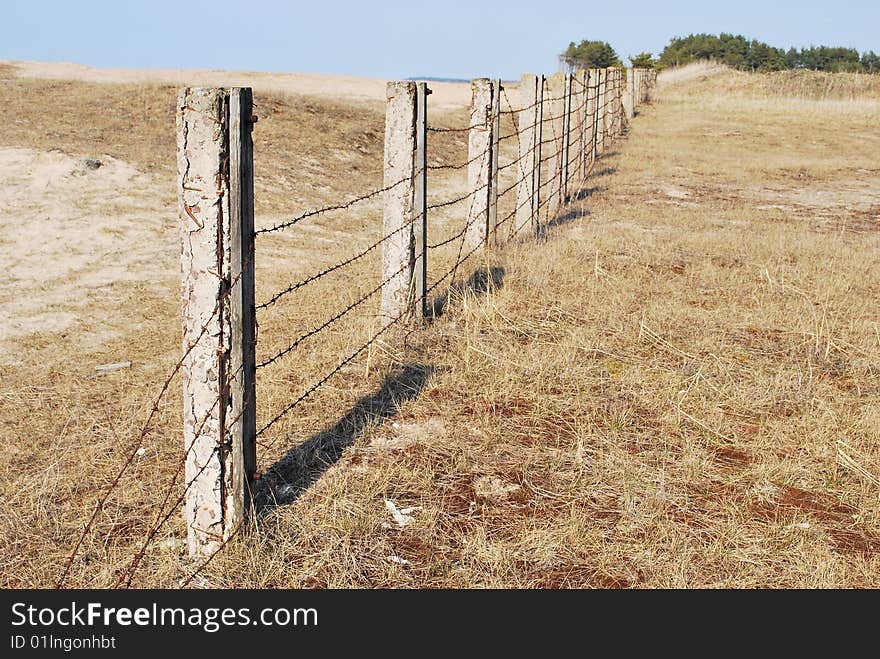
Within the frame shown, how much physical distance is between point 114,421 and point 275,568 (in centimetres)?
204

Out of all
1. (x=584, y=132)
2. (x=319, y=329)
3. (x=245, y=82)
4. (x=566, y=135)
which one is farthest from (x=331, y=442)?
(x=245, y=82)

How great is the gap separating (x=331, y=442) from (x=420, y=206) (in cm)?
215

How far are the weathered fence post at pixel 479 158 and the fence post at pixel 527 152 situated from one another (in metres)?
1.25

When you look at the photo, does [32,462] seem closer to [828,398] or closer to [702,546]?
[702,546]

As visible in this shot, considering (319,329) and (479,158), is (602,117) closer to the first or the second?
(479,158)

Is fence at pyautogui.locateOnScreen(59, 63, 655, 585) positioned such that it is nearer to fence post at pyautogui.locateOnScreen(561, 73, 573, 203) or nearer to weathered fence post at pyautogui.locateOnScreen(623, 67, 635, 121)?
fence post at pyautogui.locateOnScreen(561, 73, 573, 203)

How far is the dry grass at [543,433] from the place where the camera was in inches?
131

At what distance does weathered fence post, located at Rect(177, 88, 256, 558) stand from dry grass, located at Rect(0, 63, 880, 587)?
24 centimetres

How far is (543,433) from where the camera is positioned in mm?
4426

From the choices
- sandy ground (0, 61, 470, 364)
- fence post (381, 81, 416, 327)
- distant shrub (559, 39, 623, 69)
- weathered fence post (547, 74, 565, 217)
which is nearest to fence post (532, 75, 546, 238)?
weathered fence post (547, 74, 565, 217)

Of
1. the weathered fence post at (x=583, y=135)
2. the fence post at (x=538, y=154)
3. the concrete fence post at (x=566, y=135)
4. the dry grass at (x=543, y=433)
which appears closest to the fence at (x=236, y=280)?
the dry grass at (x=543, y=433)

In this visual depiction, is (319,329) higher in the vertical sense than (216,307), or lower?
lower

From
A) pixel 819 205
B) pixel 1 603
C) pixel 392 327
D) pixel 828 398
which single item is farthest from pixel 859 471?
pixel 819 205

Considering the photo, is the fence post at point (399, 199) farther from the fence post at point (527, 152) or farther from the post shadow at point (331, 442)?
the fence post at point (527, 152)
